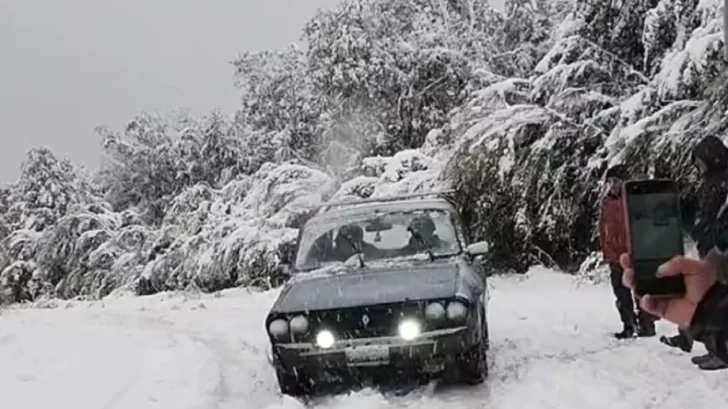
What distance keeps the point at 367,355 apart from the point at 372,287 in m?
0.61

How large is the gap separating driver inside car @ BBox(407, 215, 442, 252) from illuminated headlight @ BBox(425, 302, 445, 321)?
53.8 inches

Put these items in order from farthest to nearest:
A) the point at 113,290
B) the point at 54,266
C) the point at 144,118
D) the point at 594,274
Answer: the point at 144,118, the point at 54,266, the point at 113,290, the point at 594,274

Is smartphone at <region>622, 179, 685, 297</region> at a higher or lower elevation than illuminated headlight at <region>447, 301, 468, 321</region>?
higher

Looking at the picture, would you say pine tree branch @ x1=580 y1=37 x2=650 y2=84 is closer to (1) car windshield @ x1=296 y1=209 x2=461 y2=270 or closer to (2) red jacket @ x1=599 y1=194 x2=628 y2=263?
(2) red jacket @ x1=599 y1=194 x2=628 y2=263

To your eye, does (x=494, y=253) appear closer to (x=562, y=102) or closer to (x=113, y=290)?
(x=562, y=102)

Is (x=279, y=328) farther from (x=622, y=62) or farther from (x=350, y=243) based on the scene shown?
(x=622, y=62)

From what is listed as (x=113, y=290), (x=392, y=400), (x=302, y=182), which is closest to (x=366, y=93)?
(x=302, y=182)

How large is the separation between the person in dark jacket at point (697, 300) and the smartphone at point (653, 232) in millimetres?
24

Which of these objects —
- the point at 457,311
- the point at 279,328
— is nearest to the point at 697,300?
the point at 457,311

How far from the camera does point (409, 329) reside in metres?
6.23

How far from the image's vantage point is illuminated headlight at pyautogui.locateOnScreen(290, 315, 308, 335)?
6352mm

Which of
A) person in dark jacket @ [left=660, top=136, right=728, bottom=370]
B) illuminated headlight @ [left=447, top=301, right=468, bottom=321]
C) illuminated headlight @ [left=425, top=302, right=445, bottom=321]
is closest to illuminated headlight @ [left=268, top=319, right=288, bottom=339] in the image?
illuminated headlight @ [left=425, top=302, right=445, bottom=321]

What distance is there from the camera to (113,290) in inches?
859

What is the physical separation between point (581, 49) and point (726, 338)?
13.1m
